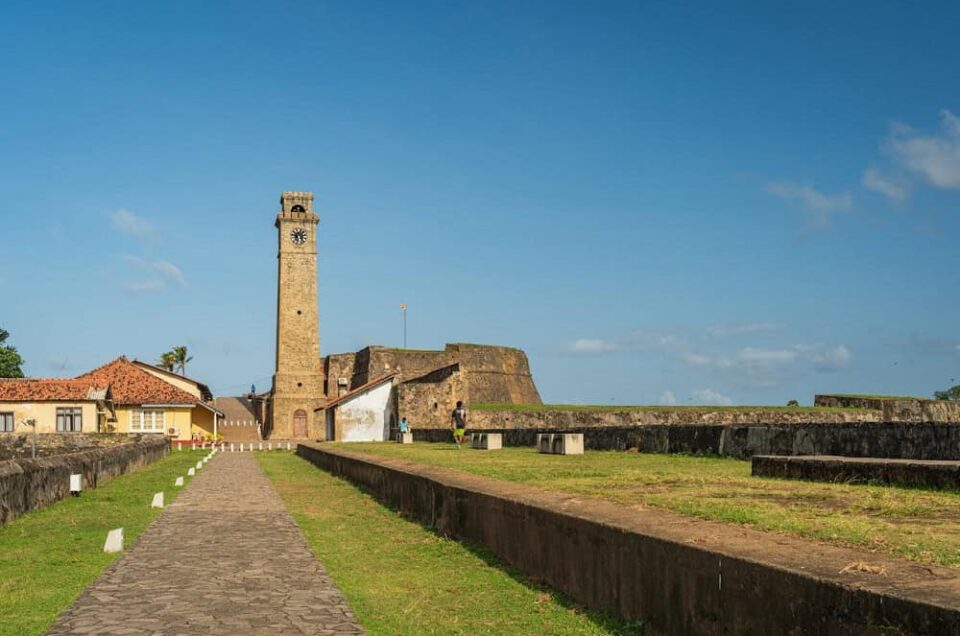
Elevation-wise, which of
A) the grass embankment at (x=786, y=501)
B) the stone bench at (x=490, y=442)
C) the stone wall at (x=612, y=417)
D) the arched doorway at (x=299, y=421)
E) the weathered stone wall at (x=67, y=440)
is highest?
the grass embankment at (x=786, y=501)

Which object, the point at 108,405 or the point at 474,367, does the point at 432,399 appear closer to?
the point at 474,367

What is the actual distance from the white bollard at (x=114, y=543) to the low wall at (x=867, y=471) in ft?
22.5

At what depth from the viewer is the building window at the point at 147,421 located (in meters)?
58.5

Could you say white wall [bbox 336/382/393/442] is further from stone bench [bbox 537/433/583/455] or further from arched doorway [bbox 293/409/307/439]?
stone bench [bbox 537/433/583/455]

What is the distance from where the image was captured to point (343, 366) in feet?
267

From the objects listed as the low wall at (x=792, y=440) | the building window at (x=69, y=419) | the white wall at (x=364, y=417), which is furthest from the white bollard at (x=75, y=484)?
the building window at (x=69, y=419)

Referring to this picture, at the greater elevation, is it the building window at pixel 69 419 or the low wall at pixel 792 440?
the low wall at pixel 792 440

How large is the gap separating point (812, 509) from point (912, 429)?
5367 millimetres

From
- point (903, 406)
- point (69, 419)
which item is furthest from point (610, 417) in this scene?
point (69, 419)

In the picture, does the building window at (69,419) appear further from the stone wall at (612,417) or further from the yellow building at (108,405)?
the stone wall at (612,417)

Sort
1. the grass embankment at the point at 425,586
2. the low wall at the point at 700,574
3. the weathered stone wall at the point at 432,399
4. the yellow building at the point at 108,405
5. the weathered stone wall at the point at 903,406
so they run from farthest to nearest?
the yellow building at the point at 108,405
the weathered stone wall at the point at 432,399
the weathered stone wall at the point at 903,406
the grass embankment at the point at 425,586
the low wall at the point at 700,574

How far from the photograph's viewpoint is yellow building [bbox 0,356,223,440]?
50969 millimetres

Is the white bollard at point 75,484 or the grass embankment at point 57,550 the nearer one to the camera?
the grass embankment at point 57,550

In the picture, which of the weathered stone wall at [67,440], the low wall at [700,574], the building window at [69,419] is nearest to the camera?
the low wall at [700,574]
